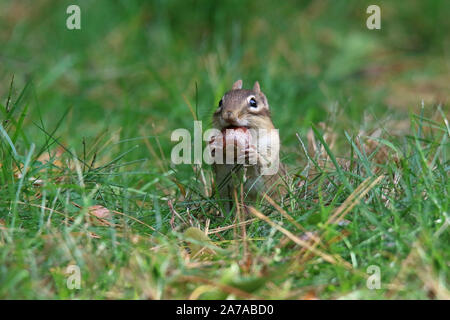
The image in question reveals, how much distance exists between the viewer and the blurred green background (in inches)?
214

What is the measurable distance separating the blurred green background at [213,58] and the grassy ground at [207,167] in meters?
0.02

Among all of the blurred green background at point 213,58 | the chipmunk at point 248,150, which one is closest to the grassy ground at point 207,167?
the blurred green background at point 213,58

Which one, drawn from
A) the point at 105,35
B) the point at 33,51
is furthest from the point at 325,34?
the point at 33,51

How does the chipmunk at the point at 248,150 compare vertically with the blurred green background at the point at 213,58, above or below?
below

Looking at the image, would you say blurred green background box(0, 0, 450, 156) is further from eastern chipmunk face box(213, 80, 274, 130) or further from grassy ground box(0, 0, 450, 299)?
eastern chipmunk face box(213, 80, 274, 130)

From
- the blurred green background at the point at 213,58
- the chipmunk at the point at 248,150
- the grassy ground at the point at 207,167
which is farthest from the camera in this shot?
the blurred green background at the point at 213,58

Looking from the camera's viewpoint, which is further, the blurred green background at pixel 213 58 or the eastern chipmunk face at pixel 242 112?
the blurred green background at pixel 213 58

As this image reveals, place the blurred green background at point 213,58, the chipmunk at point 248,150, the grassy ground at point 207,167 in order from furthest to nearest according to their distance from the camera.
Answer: the blurred green background at point 213,58 < the chipmunk at point 248,150 < the grassy ground at point 207,167

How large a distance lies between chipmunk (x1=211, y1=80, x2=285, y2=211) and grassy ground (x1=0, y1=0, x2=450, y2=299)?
13 cm

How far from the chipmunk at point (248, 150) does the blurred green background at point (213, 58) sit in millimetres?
1268

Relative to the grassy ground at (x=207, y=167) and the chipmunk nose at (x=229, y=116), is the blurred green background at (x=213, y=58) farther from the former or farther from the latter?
the chipmunk nose at (x=229, y=116)

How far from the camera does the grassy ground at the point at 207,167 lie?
2.48 metres

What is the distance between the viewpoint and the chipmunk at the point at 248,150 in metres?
3.40
